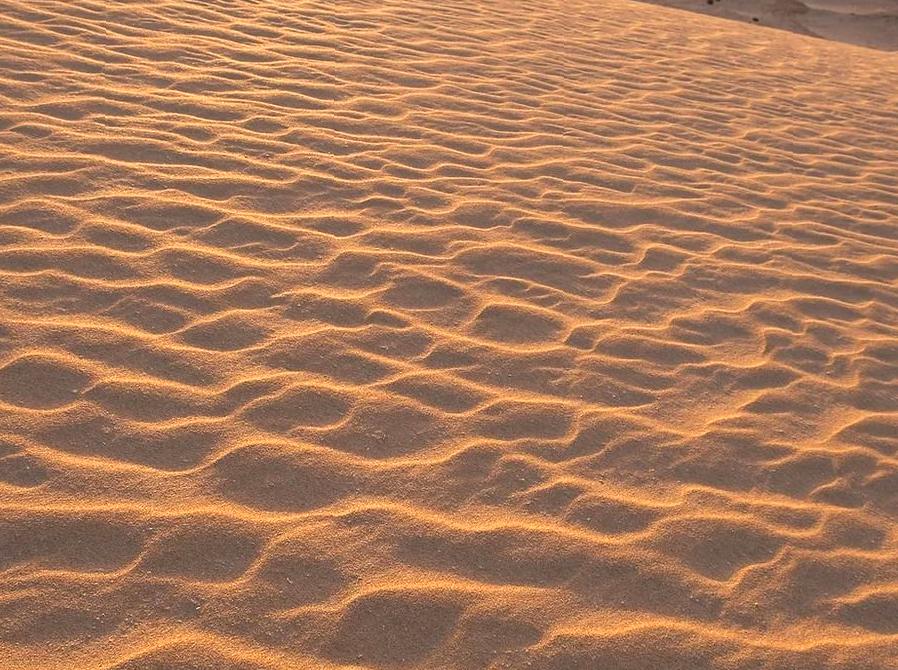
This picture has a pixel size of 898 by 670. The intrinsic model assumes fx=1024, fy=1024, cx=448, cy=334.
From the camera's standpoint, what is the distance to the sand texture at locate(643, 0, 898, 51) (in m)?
14.8

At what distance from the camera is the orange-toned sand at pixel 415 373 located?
2729 millimetres

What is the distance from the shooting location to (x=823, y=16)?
1583 cm

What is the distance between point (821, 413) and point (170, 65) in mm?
4210

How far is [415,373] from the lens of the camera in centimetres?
368

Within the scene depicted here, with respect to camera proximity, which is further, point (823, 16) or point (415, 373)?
point (823, 16)

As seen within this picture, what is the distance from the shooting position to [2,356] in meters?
3.40

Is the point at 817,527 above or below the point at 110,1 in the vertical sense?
below

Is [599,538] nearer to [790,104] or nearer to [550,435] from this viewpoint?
[550,435]

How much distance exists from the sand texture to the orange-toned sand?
350 inches

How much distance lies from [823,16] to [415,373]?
14.4m

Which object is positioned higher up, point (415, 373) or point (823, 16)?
point (823, 16)

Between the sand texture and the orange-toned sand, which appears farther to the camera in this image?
the sand texture

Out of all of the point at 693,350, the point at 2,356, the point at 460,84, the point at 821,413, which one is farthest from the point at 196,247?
the point at 460,84

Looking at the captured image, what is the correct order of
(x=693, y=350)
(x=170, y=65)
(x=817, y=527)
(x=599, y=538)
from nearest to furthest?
1. (x=599, y=538)
2. (x=817, y=527)
3. (x=693, y=350)
4. (x=170, y=65)
